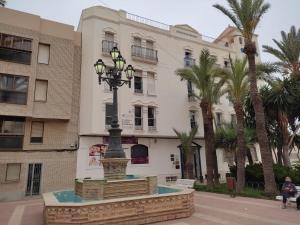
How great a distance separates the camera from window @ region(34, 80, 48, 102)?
60.0ft

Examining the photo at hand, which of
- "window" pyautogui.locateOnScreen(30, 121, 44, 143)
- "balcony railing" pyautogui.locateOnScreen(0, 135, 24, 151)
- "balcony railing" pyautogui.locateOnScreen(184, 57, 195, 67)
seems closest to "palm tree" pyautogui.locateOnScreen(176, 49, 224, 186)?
"balcony railing" pyautogui.locateOnScreen(184, 57, 195, 67)

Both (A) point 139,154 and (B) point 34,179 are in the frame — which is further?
(A) point 139,154

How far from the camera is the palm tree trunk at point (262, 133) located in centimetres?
1349

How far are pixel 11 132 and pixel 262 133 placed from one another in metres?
16.4

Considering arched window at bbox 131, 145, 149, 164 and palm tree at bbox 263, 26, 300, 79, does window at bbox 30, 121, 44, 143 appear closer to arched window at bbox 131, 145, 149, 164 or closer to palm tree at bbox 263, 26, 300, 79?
arched window at bbox 131, 145, 149, 164

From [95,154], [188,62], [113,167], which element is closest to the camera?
[113,167]

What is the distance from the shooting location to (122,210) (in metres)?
8.06

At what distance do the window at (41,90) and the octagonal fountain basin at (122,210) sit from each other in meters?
11.1

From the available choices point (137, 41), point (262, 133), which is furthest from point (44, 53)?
point (262, 133)

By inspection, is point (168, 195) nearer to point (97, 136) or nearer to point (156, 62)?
point (97, 136)

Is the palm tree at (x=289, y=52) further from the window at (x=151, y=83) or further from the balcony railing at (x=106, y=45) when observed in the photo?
the balcony railing at (x=106, y=45)

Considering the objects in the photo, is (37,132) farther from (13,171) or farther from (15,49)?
(15,49)

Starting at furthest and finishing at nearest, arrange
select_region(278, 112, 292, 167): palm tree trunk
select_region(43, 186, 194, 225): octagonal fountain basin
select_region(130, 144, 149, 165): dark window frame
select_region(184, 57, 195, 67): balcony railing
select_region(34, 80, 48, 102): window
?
1. select_region(184, 57, 195, 67): balcony railing
2. select_region(130, 144, 149, 165): dark window frame
3. select_region(278, 112, 292, 167): palm tree trunk
4. select_region(34, 80, 48, 102): window
5. select_region(43, 186, 194, 225): octagonal fountain basin

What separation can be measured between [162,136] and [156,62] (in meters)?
6.97
